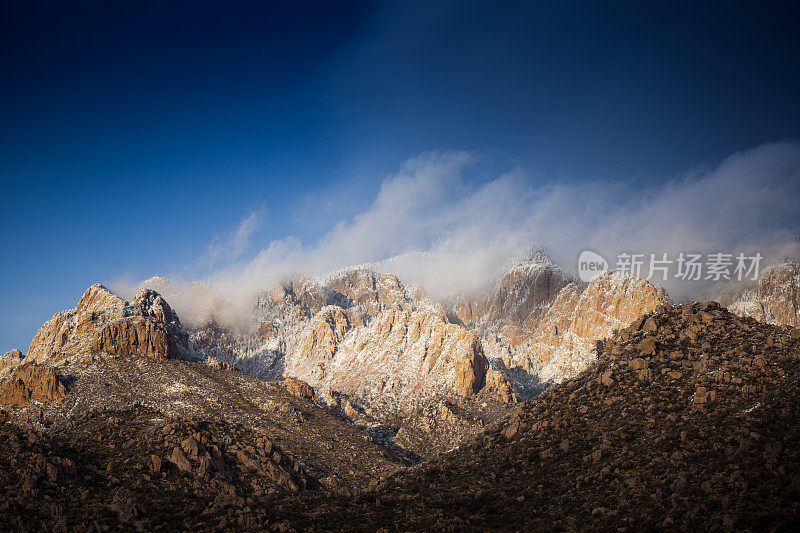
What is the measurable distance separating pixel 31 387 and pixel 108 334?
91.4 ft

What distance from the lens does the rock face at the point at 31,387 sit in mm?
99688

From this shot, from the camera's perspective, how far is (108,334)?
12762 cm

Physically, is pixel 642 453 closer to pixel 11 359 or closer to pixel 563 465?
pixel 563 465

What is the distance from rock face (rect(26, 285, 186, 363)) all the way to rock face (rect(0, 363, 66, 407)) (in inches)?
651

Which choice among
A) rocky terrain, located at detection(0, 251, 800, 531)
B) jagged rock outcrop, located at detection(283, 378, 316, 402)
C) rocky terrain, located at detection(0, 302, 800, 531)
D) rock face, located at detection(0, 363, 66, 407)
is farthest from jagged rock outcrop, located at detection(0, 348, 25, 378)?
rocky terrain, located at detection(0, 302, 800, 531)

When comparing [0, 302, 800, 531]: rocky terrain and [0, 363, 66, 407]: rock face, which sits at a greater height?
[0, 363, 66, 407]: rock face

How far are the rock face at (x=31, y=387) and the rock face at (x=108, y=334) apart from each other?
16.5m

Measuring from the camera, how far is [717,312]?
1578 inches

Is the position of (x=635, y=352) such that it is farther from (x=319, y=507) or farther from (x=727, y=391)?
(x=319, y=507)

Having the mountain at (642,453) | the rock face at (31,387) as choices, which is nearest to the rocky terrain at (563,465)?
the mountain at (642,453)

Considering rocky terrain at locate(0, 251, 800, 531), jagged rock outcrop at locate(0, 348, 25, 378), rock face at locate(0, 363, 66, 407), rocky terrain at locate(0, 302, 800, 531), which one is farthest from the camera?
jagged rock outcrop at locate(0, 348, 25, 378)

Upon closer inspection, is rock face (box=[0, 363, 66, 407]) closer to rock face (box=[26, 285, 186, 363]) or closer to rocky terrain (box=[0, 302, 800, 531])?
rock face (box=[26, 285, 186, 363])

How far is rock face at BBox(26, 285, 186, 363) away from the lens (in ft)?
413

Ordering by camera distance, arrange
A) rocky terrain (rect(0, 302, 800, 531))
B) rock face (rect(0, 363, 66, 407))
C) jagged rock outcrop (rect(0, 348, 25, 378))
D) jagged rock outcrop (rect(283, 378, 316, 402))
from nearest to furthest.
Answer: rocky terrain (rect(0, 302, 800, 531)) → rock face (rect(0, 363, 66, 407)) → jagged rock outcrop (rect(0, 348, 25, 378)) → jagged rock outcrop (rect(283, 378, 316, 402))
